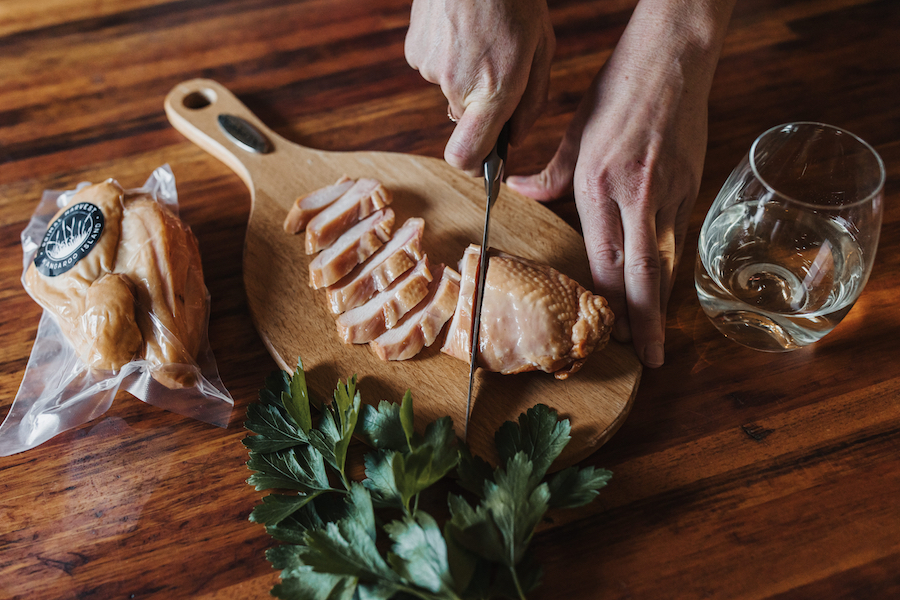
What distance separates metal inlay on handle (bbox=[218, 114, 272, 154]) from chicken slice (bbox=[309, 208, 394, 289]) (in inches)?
19.5

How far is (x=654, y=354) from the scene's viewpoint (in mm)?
1765

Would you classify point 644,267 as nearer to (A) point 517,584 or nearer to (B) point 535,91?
(B) point 535,91

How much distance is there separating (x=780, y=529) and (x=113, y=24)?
3.03 meters

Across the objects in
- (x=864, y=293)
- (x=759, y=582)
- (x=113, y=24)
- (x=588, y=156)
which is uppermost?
(x=113, y=24)

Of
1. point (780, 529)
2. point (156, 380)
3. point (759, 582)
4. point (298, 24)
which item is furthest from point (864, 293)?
point (298, 24)

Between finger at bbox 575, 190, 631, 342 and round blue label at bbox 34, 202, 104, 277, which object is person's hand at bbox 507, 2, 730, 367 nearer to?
finger at bbox 575, 190, 631, 342

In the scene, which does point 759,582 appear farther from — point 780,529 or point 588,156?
point 588,156

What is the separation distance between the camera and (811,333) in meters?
1.67

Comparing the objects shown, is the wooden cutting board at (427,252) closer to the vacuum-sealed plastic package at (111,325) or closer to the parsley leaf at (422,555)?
the vacuum-sealed plastic package at (111,325)

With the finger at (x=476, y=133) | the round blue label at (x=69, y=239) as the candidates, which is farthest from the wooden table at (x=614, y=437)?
the finger at (x=476, y=133)

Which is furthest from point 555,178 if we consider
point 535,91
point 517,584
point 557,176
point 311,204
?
point 517,584

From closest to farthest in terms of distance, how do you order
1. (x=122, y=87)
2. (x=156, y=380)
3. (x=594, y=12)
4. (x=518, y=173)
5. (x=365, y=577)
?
(x=365, y=577) < (x=156, y=380) < (x=518, y=173) < (x=122, y=87) < (x=594, y=12)

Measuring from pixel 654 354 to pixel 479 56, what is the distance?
35.8 inches

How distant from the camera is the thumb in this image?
2135 mm
